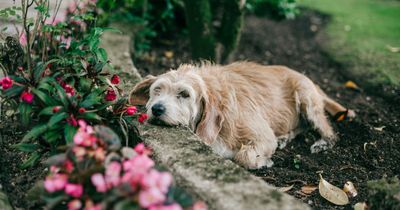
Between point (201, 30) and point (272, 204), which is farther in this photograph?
point (201, 30)

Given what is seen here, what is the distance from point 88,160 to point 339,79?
498cm

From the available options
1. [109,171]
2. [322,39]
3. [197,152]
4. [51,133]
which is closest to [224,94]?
[197,152]

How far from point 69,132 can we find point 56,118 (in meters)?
0.13

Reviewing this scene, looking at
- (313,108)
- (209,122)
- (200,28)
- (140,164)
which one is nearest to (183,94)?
(209,122)

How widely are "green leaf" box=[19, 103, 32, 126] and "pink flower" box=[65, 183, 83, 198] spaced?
2.84 feet

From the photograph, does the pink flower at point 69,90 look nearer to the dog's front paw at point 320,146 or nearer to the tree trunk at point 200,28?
the dog's front paw at point 320,146

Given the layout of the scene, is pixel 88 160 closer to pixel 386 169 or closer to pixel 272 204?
pixel 272 204

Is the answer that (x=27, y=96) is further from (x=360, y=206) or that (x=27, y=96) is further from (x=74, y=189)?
(x=360, y=206)

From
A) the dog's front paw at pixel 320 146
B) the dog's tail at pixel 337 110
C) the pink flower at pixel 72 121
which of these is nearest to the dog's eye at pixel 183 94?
the pink flower at pixel 72 121

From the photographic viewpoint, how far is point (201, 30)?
20.4 ft

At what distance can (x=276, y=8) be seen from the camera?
7.57 m

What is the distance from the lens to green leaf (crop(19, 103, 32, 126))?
3260 millimetres

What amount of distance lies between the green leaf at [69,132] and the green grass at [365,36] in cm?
449

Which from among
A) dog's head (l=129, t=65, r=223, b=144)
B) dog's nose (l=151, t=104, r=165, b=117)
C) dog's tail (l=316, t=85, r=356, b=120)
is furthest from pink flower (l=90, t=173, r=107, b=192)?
dog's tail (l=316, t=85, r=356, b=120)
